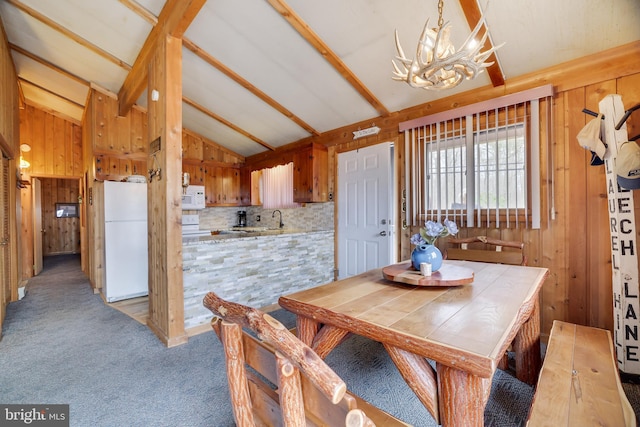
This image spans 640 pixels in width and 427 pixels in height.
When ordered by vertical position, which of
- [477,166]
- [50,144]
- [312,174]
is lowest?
[477,166]

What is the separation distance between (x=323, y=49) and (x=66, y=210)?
30.7 ft

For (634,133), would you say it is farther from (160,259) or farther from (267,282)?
(160,259)

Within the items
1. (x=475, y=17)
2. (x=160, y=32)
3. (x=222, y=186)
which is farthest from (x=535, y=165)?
(x=222, y=186)

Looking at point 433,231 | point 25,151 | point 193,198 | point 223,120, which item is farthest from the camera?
point 25,151

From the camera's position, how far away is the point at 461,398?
3.07 feet

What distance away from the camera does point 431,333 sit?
3.27 feet

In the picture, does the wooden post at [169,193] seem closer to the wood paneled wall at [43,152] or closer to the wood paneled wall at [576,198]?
the wood paneled wall at [576,198]

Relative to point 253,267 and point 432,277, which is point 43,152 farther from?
point 432,277

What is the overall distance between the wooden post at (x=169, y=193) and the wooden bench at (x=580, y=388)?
99.0 inches

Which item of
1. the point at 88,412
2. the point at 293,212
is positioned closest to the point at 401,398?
the point at 88,412

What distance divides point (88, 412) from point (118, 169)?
4.05m

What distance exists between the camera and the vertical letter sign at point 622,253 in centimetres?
187

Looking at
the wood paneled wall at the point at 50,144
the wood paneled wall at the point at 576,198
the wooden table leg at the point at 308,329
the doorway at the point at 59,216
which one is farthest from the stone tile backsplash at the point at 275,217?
the doorway at the point at 59,216

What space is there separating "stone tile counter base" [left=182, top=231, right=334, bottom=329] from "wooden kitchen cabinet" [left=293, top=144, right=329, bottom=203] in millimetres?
588
